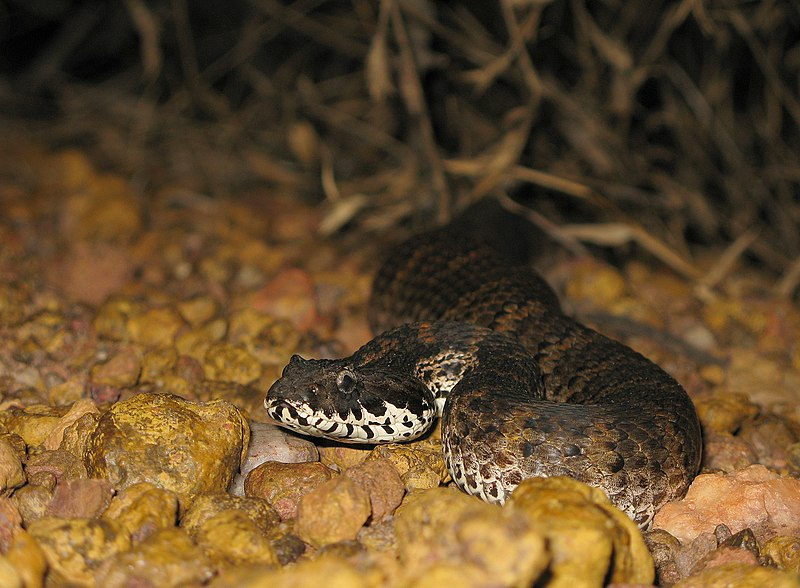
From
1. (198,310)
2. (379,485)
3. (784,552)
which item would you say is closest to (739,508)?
(784,552)

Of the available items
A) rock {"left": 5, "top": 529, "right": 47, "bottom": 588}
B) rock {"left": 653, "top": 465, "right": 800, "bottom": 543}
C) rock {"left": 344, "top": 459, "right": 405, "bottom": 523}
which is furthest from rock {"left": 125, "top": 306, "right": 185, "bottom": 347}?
rock {"left": 653, "top": 465, "right": 800, "bottom": 543}

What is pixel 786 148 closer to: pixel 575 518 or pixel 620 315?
pixel 620 315

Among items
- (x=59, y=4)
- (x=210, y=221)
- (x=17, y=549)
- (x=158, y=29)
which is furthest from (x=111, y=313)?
(x=59, y=4)

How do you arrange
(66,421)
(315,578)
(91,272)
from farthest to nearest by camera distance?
(91,272), (66,421), (315,578)

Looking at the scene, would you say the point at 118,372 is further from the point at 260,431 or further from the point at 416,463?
the point at 416,463

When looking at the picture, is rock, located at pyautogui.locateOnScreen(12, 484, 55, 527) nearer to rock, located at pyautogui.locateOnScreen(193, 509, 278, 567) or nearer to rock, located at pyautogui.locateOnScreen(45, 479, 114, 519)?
rock, located at pyautogui.locateOnScreen(45, 479, 114, 519)

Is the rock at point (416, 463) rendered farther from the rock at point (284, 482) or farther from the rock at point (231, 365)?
the rock at point (231, 365)
